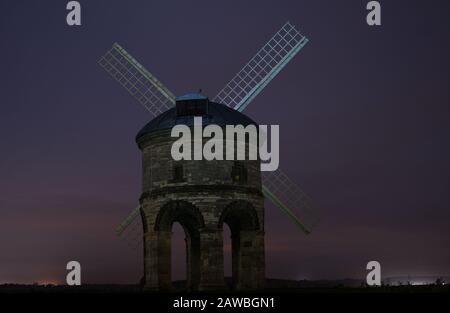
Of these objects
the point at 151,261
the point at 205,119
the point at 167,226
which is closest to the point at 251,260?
the point at 167,226

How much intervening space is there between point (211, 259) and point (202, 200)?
304 cm

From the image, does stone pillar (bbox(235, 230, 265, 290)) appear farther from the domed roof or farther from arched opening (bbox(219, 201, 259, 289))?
the domed roof

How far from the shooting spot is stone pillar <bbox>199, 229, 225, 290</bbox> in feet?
139

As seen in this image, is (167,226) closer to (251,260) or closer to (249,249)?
(249,249)

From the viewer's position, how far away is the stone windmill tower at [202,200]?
42.8 metres

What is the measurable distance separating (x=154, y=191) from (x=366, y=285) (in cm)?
1356

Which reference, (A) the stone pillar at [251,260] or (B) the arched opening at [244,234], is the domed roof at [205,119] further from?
(A) the stone pillar at [251,260]

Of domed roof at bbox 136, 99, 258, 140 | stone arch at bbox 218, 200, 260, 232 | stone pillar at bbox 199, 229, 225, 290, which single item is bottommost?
stone pillar at bbox 199, 229, 225, 290

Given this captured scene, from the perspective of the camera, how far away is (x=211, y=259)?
139ft

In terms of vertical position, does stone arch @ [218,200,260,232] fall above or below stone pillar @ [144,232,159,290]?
above

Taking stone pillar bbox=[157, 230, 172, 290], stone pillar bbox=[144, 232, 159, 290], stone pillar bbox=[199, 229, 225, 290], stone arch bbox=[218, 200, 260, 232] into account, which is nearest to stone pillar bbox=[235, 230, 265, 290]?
stone arch bbox=[218, 200, 260, 232]

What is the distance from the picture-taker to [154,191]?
43.9 m
